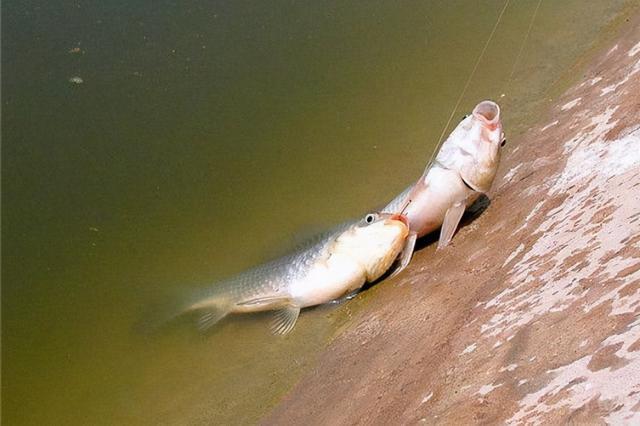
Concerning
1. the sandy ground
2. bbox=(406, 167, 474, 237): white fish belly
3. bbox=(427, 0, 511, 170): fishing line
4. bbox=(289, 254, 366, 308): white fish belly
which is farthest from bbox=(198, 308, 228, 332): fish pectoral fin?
bbox=(427, 0, 511, 170): fishing line

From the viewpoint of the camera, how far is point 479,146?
19.7 feet

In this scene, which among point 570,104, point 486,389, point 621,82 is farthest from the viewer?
point 570,104

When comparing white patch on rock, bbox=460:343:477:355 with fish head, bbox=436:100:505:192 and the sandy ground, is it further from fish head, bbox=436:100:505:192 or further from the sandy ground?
fish head, bbox=436:100:505:192

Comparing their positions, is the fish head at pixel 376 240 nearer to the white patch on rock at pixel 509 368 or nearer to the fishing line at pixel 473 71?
the fishing line at pixel 473 71

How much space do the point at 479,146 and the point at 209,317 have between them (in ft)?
8.06

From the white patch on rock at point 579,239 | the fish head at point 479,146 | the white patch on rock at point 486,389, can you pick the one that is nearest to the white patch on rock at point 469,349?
the white patch on rock at point 579,239

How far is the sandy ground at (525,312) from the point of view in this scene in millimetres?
3822

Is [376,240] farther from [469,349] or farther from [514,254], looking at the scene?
[469,349]

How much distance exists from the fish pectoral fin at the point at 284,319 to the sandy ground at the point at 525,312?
0.44 meters

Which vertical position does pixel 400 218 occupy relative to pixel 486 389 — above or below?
above

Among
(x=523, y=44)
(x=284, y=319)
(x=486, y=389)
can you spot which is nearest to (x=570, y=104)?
(x=523, y=44)

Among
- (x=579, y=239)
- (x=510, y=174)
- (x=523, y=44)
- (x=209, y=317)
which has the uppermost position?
(x=523, y=44)

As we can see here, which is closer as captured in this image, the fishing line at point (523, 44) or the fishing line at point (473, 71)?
the fishing line at point (473, 71)

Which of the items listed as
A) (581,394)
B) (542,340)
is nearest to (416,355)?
(542,340)
